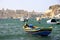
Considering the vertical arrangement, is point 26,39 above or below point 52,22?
above

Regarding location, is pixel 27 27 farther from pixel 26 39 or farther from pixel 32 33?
pixel 26 39

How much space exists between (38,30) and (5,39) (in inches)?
242

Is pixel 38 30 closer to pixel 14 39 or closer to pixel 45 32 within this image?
pixel 45 32

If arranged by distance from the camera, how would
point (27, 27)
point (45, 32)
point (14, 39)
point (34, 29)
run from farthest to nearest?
point (27, 27)
point (34, 29)
point (45, 32)
point (14, 39)

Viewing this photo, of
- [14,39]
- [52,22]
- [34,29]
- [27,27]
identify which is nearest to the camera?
[14,39]

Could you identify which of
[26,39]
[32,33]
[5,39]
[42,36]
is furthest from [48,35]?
[5,39]

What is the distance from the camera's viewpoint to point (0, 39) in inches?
1133

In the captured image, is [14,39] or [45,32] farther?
[45,32]

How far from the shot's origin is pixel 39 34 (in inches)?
1277

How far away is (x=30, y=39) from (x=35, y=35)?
179 inches

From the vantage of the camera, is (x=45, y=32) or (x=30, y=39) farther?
(x=45, y=32)

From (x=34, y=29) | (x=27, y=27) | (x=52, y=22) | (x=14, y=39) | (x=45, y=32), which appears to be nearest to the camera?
(x=14, y=39)

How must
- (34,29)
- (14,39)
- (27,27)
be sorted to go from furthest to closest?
(27,27), (34,29), (14,39)

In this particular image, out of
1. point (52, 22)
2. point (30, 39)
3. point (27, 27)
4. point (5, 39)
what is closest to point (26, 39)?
point (30, 39)
